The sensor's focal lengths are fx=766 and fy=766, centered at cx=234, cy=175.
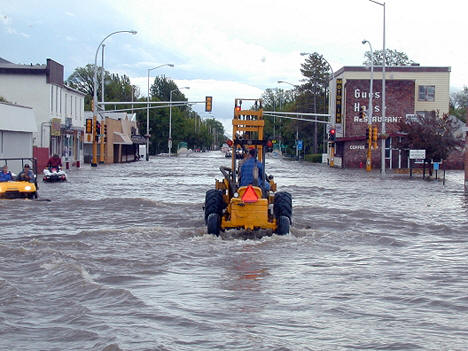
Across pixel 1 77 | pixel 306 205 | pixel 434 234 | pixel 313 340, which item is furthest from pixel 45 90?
pixel 313 340

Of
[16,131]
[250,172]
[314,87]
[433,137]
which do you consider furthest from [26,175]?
[314,87]

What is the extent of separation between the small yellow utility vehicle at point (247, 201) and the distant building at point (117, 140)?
5156 centimetres

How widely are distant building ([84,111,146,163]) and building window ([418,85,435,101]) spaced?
105 feet

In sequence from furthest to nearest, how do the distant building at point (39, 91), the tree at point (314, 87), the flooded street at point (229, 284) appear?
1. the tree at point (314, 87)
2. the distant building at point (39, 91)
3. the flooded street at point (229, 284)

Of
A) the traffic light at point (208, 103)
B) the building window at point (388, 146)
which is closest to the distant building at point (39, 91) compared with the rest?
the traffic light at point (208, 103)

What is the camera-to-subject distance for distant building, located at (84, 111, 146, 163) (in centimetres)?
7548

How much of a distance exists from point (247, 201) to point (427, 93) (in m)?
67.0

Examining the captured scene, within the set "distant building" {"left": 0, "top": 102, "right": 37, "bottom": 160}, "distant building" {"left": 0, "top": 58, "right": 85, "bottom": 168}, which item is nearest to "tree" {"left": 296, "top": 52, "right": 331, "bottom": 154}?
"distant building" {"left": 0, "top": 58, "right": 85, "bottom": 168}

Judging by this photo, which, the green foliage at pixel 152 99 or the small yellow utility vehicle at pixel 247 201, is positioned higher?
the green foliage at pixel 152 99

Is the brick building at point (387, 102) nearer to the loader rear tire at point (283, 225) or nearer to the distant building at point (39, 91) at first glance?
the distant building at point (39, 91)

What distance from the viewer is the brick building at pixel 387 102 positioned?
2731 inches

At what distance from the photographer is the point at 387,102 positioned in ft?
240

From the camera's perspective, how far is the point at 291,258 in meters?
14.1

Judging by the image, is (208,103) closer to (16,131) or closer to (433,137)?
(433,137)
